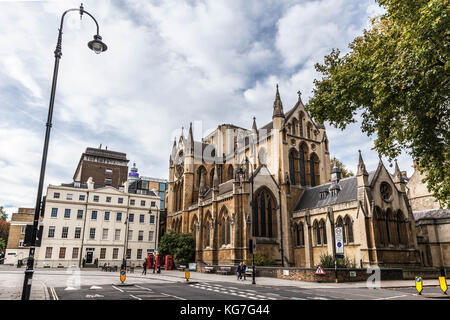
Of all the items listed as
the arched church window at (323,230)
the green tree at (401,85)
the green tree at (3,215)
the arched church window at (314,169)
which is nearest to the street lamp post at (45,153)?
the green tree at (401,85)

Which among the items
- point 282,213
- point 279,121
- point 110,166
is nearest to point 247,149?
point 279,121

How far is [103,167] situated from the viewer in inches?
2781

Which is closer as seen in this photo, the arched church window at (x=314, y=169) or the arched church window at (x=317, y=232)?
the arched church window at (x=317, y=232)

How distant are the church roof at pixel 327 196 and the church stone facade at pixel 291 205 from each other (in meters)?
0.14

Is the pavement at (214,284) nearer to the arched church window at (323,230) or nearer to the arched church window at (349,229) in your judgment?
the arched church window at (349,229)

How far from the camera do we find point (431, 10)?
11.0 m

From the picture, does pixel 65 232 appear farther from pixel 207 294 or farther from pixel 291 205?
pixel 207 294

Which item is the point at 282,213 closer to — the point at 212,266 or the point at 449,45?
the point at 212,266

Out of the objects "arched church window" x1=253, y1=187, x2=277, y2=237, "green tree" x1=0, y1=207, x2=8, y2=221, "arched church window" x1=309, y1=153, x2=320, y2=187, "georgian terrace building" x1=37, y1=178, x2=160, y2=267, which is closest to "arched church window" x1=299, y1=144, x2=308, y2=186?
"arched church window" x1=309, y1=153, x2=320, y2=187

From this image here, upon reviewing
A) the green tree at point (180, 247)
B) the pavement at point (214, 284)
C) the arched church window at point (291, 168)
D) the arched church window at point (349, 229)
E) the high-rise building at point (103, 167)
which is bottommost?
the pavement at point (214, 284)

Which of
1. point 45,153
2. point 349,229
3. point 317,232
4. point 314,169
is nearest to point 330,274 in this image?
point 349,229

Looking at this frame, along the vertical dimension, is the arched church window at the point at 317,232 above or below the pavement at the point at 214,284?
above

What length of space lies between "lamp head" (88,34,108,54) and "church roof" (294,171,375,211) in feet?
88.5

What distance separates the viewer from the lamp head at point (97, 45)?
11.1 m
